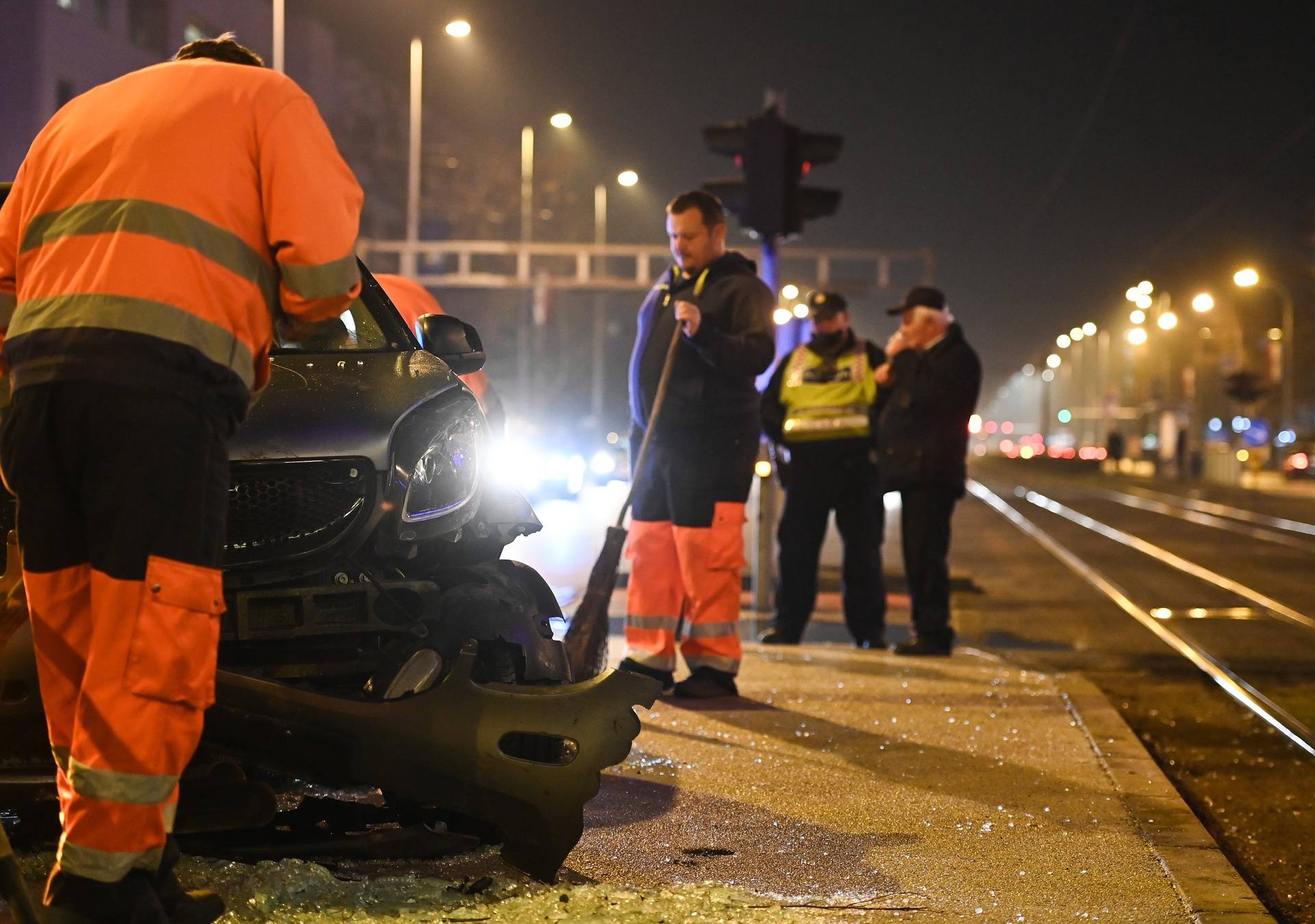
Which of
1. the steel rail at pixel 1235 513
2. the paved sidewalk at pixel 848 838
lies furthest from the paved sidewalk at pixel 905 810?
the steel rail at pixel 1235 513

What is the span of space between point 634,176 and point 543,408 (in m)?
22.0

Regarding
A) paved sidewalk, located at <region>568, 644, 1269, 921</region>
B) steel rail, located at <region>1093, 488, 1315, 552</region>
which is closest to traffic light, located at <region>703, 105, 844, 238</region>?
paved sidewalk, located at <region>568, 644, 1269, 921</region>

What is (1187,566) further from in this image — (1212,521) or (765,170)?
(1212,521)

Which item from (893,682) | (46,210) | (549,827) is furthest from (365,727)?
(893,682)

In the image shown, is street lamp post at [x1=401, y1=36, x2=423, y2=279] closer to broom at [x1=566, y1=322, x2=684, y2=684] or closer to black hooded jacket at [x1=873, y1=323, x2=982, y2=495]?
black hooded jacket at [x1=873, y1=323, x2=982, y2=495]

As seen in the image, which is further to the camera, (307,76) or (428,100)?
(428,100)

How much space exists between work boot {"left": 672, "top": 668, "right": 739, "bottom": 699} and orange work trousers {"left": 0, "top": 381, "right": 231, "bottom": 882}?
11.7 feet

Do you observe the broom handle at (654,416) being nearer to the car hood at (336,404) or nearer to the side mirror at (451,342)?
the side mirror at (451,342)

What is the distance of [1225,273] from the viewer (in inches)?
3996

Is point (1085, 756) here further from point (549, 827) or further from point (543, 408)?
point (543, 408)

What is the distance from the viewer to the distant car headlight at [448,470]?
3.67 metres

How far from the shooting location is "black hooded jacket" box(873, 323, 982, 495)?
8.11 metres

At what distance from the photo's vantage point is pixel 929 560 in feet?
26.8

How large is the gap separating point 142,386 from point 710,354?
3.63 meters
